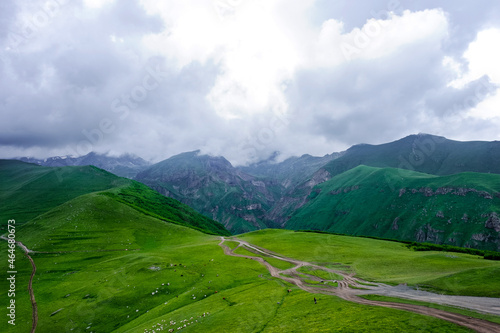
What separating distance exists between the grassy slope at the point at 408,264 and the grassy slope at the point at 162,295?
18.2 m

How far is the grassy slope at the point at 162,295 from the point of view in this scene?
1292 inches

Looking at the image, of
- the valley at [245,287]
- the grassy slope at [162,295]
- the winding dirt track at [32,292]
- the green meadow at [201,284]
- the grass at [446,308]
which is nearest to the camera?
the grass at [446,308]

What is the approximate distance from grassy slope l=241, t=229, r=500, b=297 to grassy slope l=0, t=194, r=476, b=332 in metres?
18.2

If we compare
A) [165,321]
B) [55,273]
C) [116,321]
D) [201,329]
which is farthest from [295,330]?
[55,273]

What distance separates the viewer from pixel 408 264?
6500 centimetres

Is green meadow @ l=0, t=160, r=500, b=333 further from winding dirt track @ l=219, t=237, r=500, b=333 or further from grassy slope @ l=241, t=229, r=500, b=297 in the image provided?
winding dirt track @ l=219, t=237, r=500, b=333

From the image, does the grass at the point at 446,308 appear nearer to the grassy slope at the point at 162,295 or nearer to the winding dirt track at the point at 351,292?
the winding dirt track at the point at 351,292

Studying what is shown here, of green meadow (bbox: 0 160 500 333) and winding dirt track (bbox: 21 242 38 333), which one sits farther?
winding dirt track (bbox: 21 242 38 333)

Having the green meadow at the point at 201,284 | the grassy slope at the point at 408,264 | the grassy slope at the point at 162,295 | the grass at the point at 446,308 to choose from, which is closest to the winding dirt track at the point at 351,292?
the grass at the point at 446,308

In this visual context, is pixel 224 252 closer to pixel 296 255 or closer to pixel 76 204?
pixel 296 255

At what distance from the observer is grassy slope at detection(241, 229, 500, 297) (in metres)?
39.3

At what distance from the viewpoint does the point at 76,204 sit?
484 feet

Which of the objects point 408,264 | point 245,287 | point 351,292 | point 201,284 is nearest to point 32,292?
point 201,284

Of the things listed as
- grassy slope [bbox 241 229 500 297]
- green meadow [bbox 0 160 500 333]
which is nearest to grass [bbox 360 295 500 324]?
green meadow [bbox 0 160 500 333]
